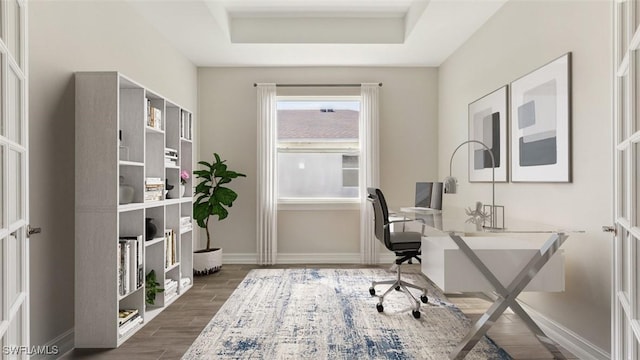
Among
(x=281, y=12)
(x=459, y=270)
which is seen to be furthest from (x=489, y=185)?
(x=281, y=12)

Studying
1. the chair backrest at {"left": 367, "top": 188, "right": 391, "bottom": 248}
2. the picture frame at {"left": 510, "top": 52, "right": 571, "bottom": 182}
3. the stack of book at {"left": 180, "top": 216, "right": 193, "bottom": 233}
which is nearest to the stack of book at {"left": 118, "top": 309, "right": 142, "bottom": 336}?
the stack of book at {"left": 180, "top": 216, "right": 193, "bottom": 233}

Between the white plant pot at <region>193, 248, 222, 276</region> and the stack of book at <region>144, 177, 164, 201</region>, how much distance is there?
1.38 metres

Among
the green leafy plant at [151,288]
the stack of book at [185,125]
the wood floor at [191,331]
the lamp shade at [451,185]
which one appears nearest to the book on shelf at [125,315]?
the wood floor at [191,331]

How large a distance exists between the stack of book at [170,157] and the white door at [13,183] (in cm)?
158

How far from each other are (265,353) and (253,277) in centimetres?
185

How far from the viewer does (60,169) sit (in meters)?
2.26

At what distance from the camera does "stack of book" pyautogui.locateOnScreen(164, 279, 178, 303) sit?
3.13 m

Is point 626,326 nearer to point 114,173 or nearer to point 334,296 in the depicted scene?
point 334,296

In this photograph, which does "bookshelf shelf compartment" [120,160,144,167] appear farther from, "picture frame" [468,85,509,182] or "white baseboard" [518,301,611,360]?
"white baseboard" [518,301,611,360]

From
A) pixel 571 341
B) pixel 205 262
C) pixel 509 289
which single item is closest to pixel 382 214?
pixel 509 289

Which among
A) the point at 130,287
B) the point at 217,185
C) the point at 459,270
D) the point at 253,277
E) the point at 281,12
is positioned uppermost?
the point at 281,12

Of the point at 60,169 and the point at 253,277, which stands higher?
the point at 60,169

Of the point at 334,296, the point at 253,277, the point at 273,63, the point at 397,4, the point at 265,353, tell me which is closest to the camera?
the point at 265,353

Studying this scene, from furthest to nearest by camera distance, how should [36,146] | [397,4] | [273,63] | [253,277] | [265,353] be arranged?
[273,63]
[253,277]
[397,4]
[265,353]
[36,146]
